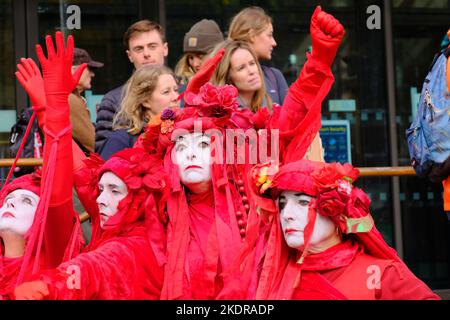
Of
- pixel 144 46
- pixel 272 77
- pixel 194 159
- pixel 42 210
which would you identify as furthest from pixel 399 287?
pixel 144 46

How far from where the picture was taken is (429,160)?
4.28 meters

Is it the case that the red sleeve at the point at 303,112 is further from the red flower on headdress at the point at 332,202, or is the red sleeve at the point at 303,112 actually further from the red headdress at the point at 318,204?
the red flower on headdress at the point at 332,202

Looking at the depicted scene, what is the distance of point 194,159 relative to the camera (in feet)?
14.7

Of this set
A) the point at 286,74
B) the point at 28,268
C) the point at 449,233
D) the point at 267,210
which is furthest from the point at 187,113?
the point at 449,233

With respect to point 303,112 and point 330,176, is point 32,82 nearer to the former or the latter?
point 303,112

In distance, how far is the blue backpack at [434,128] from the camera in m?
4.24

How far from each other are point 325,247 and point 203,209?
66 centimetres

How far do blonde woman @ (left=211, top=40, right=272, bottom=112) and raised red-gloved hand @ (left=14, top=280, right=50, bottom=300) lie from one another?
161 centimetres

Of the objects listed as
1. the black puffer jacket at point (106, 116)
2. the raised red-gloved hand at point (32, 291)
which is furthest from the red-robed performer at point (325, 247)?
the black puffer jacket at point (106, 116)

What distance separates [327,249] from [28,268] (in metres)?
1.30

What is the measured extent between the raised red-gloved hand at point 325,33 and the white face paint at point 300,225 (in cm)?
65

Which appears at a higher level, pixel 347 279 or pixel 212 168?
pixel 212 168

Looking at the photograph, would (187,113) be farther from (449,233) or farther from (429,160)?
(449,233)
